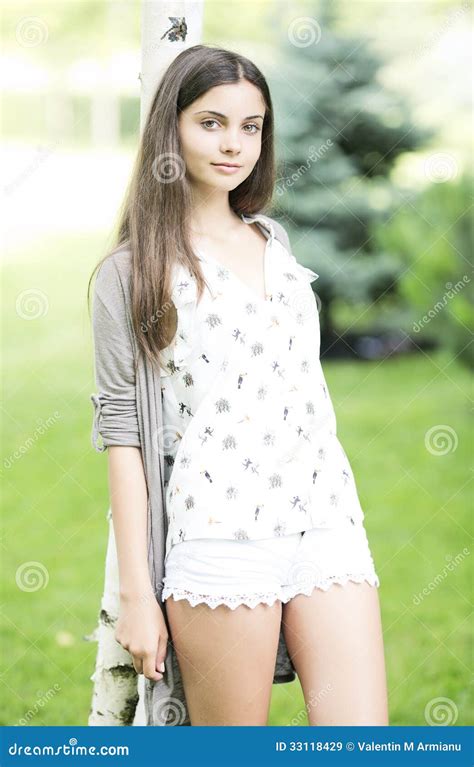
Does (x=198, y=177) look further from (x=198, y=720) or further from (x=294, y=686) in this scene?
(x=294, y=686)

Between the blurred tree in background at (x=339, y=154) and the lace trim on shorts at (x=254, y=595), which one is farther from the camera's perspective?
the blurred tree in background at (x=339, y=154)

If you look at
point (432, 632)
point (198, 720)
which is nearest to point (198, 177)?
point (198, 720)

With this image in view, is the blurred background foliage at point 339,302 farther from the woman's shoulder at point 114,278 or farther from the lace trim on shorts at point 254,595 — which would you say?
the lace trim on shorts at point 254,595

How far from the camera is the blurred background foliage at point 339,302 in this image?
3.98 meters

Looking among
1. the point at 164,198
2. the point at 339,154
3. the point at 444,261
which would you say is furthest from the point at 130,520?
the point at 339,154

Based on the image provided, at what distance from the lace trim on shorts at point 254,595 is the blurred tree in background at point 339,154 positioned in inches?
211

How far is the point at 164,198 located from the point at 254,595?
82cm

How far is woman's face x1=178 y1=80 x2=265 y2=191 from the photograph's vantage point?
2006 mm

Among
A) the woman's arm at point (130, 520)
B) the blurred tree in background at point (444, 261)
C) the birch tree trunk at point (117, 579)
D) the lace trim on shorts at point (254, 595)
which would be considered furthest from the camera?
the blurred tree in background at point (444, 261)

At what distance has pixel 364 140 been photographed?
25.1ft

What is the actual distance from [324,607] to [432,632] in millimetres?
2186

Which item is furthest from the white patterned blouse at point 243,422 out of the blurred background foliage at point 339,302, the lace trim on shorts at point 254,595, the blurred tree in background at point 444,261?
the blurred tree in background at point 444,261

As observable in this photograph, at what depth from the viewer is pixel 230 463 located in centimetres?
196

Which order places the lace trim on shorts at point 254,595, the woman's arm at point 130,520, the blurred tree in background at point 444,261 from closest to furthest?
the lace trim on shorts at point 254,595 → the woman's arm at point 130,520 → the blurred tree in background at point 444,261
